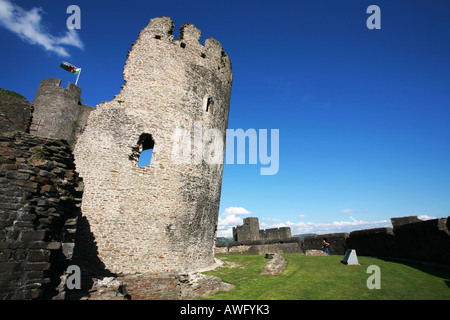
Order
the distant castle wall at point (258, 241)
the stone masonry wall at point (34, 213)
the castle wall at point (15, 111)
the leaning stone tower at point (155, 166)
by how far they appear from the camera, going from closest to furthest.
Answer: the stone masonry wall at point (34, 213)
the castle wall at point (15, 111)
the leaning stone tower at point (155, 166)
the distant castle wall at point (258, 241)

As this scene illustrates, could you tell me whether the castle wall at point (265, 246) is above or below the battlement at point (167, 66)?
below

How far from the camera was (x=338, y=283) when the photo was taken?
685cm

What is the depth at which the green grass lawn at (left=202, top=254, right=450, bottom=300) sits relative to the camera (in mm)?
5617

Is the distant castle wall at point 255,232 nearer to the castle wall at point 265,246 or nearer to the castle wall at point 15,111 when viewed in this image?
the castle wall at point 265,246

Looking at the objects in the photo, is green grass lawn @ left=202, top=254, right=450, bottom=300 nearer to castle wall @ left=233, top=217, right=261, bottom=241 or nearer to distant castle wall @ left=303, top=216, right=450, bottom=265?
distant castle wall @ left=303, top=216, right=450, bottom=265

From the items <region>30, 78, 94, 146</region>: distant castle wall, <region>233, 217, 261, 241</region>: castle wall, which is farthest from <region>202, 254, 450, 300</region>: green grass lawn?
<region>30, 78, 94, 146</region>: distant castle wall

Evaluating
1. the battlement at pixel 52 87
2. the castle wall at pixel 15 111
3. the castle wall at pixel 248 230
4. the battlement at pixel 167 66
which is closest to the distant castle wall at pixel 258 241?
the castle wall at pixel 248 230

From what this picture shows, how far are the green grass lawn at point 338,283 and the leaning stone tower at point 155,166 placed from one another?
2938 millimetres

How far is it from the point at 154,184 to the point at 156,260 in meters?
3.09

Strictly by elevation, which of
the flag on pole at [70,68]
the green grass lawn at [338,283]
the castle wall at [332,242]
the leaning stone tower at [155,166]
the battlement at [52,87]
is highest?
the flag on pole at [70,68]

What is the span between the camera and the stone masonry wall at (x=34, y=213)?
4.17 m

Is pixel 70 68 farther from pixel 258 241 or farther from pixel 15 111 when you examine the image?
pixel 258 241

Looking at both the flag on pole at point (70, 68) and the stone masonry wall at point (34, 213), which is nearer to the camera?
the stone masonry wall at point (34, 213)
